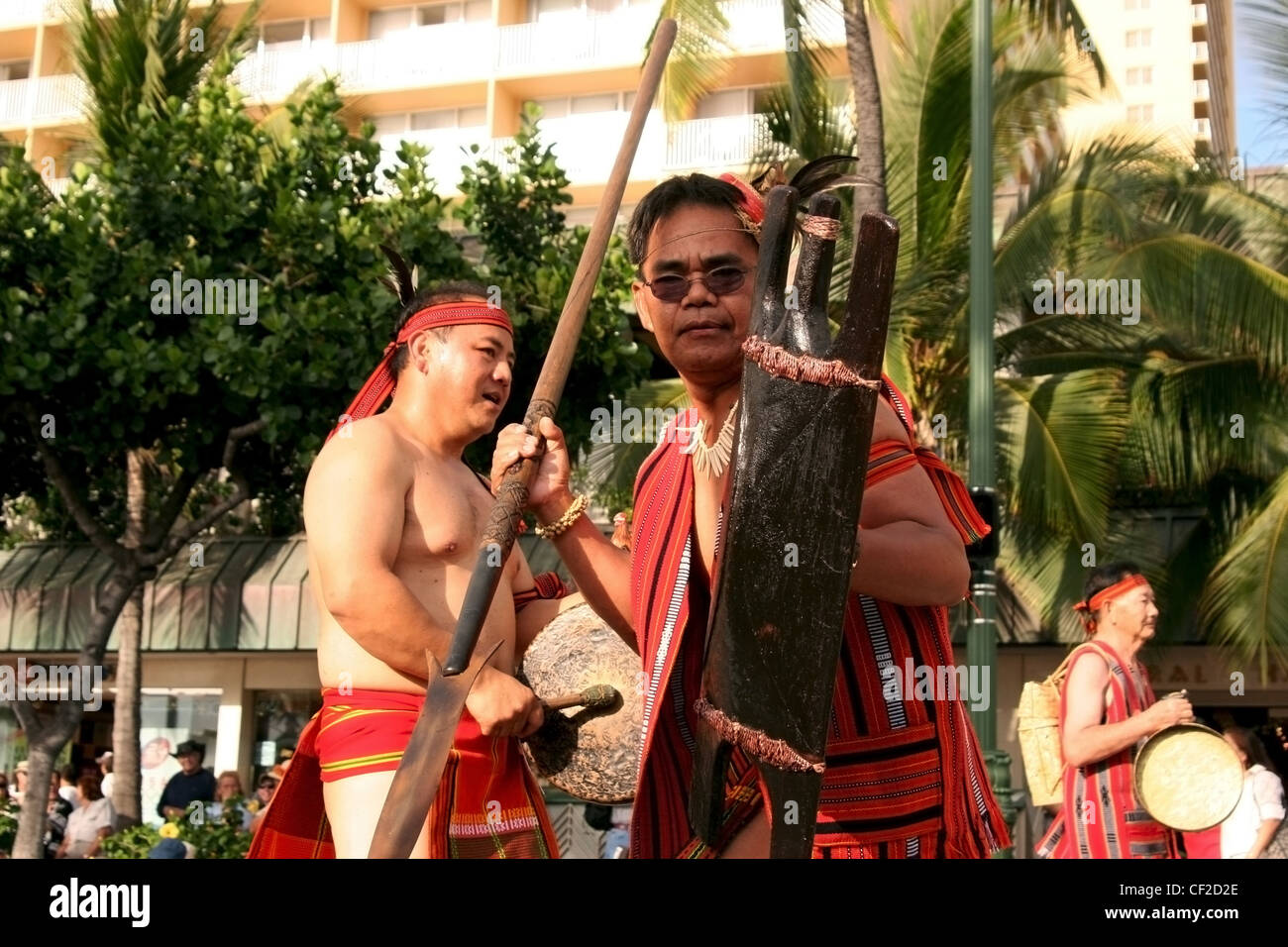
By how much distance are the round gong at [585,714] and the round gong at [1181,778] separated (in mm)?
2101

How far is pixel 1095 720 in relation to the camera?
6016 mm

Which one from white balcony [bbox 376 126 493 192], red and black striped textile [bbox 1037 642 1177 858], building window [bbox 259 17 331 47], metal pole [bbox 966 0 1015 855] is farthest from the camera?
building window [bbox 259 17 331 47]

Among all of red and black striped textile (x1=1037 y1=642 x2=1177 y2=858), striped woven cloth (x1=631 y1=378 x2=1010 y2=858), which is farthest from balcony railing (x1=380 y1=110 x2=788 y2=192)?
striped woven cloth (x1=631 y1=378 x2=1010 y2=858)

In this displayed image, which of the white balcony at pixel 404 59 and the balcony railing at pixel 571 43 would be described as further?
the white balcony at pixel 404 59

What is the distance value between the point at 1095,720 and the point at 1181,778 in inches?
14.3

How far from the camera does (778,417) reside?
2.41 metres

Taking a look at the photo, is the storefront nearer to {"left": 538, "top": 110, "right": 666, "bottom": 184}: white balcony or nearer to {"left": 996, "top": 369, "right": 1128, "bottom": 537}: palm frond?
{"left": 996, "top": 369, "right": 1128, "bottom": 537}: palm frond

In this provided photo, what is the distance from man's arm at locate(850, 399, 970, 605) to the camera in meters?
2.64

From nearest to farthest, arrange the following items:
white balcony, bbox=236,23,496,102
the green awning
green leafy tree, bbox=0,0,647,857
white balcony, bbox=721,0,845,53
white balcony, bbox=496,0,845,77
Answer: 1. green leafy tree, bbox=0,0,647,857
2. the green awning
3. white balcony, bbox=721,0,845,53
4. white balcony, bbox=496,0,845,77
5. white balcony, bbox=236,23,496,102

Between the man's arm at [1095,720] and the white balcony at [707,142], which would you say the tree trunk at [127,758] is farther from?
the white balcony at [707,142]

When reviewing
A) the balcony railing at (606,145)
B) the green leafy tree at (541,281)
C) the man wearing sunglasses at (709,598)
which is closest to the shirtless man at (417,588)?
the man wearing sunglasses at (709,598)

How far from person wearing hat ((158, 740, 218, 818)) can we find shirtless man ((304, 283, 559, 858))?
10.4 metres

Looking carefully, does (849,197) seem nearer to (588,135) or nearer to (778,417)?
(778,417)

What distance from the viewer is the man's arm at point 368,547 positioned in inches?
158
